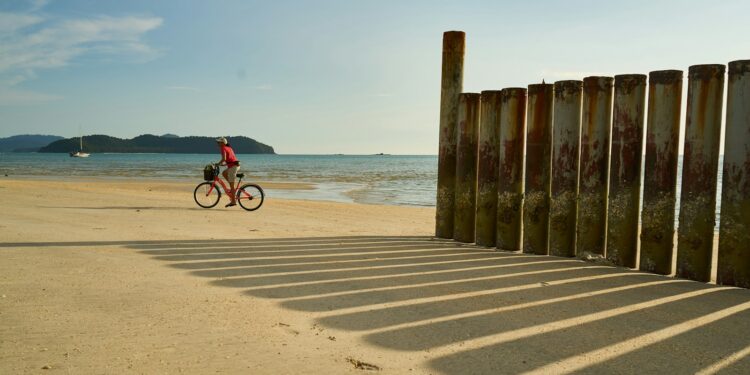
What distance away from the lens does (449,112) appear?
850cm

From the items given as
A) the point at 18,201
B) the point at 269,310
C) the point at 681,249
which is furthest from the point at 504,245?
the point at 18,201

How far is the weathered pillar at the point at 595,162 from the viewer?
652 centimetres

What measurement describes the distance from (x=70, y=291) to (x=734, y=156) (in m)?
6.28

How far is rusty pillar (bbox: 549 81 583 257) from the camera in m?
6.76

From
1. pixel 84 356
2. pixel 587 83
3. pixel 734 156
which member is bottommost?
pixel 84 356

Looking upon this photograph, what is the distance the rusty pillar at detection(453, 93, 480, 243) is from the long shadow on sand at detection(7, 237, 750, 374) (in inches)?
32.6

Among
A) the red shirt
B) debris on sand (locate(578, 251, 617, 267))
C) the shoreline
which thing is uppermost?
the red shirt

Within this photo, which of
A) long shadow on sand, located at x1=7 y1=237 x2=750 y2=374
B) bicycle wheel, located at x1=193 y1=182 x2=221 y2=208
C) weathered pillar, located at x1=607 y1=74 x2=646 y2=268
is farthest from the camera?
bicycle wheel, located at x1=193 y1=182 x2=221 y2=208

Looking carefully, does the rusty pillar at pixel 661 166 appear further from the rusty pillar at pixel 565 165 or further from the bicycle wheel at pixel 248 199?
the bicycle wheel at pixel 248 199

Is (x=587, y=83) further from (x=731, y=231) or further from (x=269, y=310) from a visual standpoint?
(x=269, y=310)

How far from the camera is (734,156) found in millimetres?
5410

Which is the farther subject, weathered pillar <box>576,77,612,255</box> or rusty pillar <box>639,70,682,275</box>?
weathered pillar <box>576,77,612,255</box>

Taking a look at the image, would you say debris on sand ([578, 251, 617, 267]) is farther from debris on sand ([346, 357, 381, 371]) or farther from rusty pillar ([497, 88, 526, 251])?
debris on sand ([346, 357, 381, 371])

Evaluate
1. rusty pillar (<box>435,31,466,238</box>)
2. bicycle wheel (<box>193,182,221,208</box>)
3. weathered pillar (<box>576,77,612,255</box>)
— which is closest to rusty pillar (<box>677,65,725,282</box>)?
weathered pillar (<box>576,77,612,255</box>)
